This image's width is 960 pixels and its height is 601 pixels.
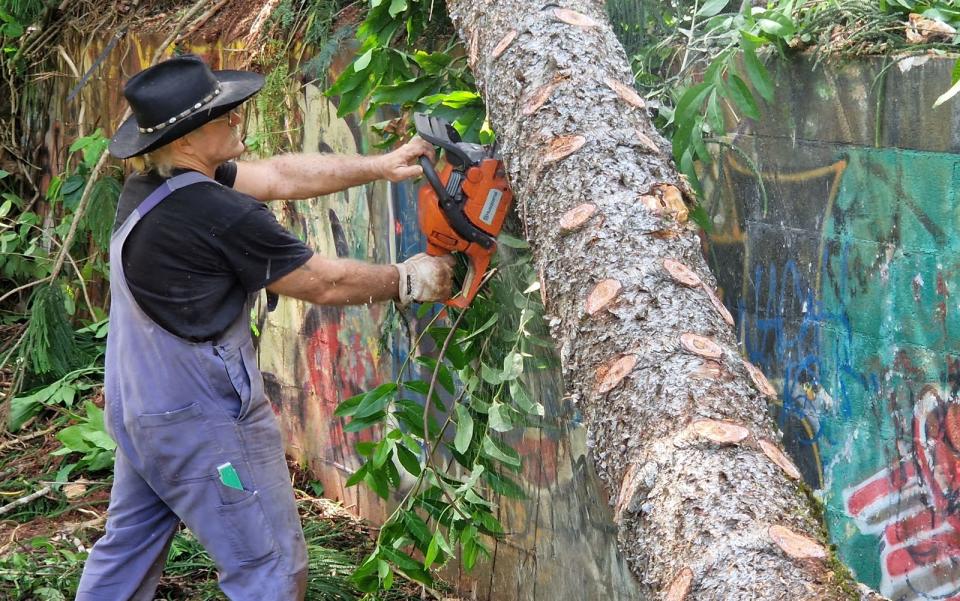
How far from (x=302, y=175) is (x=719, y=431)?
2.10 meters

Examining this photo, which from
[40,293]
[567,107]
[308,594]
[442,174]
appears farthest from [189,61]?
[40,293]

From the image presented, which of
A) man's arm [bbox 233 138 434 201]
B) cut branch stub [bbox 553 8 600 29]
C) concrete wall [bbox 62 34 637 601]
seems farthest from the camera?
concrete wall [bbox 62 34 637 601]

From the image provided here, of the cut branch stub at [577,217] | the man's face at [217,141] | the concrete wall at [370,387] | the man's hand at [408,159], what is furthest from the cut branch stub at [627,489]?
the man's face at [217,141]

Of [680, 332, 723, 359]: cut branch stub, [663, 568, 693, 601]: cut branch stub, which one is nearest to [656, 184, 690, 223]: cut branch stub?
[680, 332, 723, 359]: cut branch stub

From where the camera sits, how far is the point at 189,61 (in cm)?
339

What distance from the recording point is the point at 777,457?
7.17ft

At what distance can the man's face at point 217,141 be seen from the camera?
338cm

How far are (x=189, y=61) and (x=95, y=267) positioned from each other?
13.0 feet

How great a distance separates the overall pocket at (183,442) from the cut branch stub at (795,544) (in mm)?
1930

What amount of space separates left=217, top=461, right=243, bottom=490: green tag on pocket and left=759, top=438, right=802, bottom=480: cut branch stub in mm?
1777

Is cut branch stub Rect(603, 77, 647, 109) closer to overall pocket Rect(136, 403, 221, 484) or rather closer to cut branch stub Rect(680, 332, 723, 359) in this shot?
cut branch stub Rect(680, 332, 723, 359)

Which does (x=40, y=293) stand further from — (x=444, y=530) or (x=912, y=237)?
(x=912, y=237)

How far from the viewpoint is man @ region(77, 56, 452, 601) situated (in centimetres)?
327

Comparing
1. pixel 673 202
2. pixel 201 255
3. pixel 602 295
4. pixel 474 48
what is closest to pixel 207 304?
pixel 201 255
